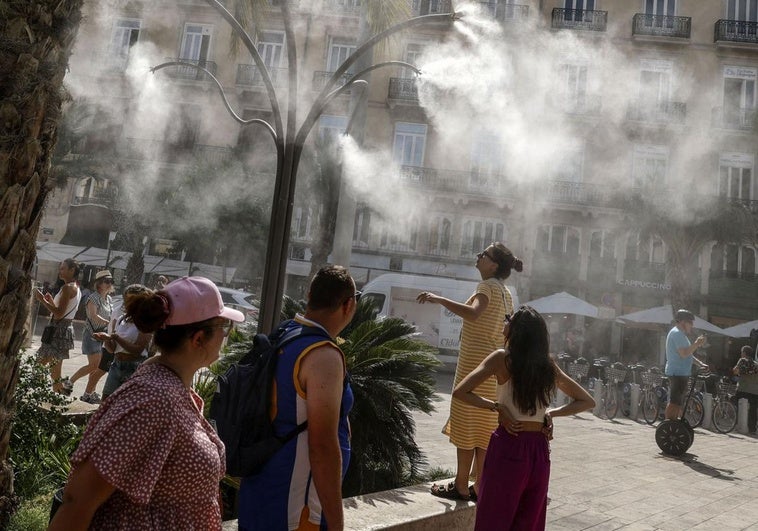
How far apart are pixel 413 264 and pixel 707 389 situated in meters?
14.2

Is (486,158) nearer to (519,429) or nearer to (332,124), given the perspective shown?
(332,124)

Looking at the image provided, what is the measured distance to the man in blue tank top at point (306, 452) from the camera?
6.42 feet

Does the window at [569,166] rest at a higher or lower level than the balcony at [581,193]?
higher

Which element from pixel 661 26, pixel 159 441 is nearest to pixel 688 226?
pixel 661 26

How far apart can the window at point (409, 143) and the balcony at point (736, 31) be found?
38.4ft

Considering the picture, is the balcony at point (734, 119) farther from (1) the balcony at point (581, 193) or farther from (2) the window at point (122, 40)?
(2) the window at point (122, 40)

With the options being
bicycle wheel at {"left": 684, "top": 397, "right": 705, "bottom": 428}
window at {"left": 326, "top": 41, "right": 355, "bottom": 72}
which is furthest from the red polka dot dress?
window at {"left": 326, "top": 41, "right": 355, "bottom": 72}

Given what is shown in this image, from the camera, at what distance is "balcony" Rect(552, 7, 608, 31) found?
83.5 feet

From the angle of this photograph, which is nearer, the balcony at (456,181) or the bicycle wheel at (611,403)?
the bicycle wheel at (611,403)

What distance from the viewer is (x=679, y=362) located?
24.5 feet

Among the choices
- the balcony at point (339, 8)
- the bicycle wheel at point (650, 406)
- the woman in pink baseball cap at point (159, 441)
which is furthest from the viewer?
the balcony at point (339, 8)

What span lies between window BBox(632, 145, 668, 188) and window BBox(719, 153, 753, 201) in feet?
7.55

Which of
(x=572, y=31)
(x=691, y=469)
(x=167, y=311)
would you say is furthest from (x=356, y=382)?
(x=572, y=31)

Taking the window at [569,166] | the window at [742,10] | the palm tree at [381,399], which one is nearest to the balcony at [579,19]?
the window at [742,10]
